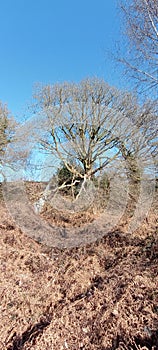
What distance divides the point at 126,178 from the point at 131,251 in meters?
3.16

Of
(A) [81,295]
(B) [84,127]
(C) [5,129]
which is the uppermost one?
(C) [5,129]

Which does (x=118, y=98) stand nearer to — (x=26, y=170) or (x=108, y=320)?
(x=26, y=170)

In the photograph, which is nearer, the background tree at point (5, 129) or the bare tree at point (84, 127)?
the bare tree at point (84, 127)

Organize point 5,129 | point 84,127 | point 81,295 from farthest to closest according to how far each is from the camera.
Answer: point 5,129, point 84,127, point 81,295

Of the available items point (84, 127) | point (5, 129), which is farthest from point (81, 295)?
point (5, 129)

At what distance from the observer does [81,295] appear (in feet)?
8.44

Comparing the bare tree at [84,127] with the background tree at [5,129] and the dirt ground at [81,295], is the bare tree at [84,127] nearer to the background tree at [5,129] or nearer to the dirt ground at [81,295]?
Answer: the background tree at [5,129]

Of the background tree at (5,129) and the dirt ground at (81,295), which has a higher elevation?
the background tree at (5,129)

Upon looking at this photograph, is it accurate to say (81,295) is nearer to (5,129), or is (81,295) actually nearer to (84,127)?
(84,127)

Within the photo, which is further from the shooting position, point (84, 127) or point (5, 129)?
point (5, 129)

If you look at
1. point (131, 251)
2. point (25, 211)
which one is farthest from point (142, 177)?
point (25, 211)

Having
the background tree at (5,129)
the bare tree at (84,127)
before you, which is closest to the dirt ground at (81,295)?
the bare tree at (84,127)

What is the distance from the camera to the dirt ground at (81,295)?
73.0 inches

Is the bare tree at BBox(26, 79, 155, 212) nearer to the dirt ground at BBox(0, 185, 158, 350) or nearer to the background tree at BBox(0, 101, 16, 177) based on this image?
the background tree at BBox(0, 101, 16, 177)
